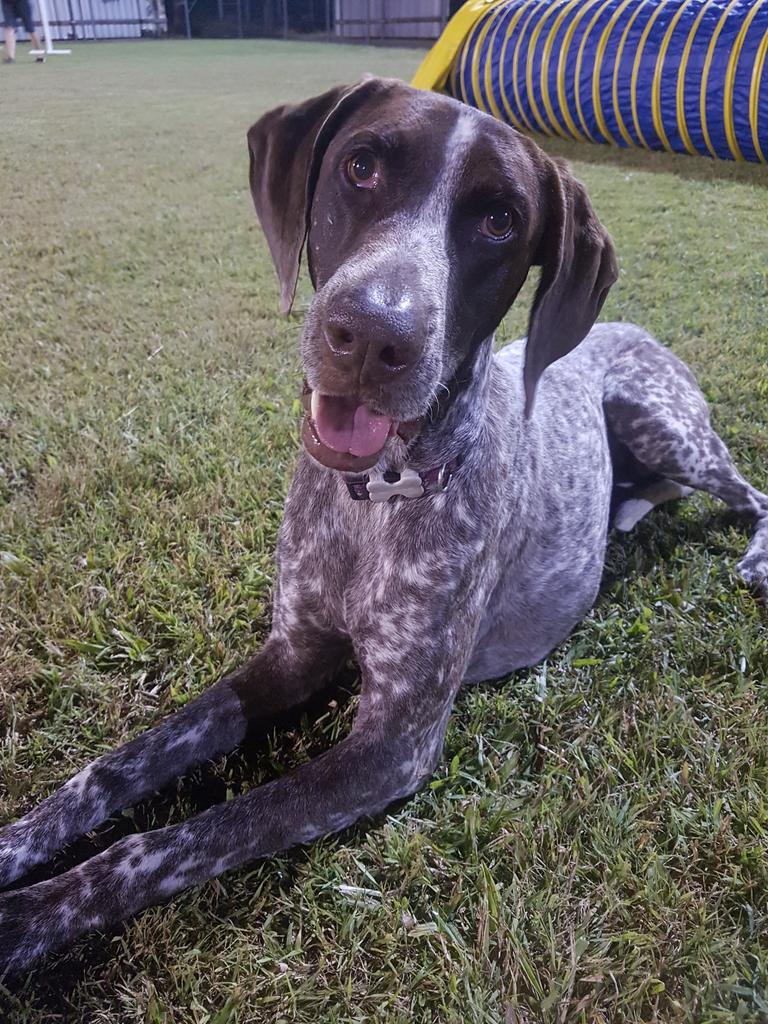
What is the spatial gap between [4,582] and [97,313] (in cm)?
217

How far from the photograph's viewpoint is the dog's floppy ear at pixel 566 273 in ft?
5.62

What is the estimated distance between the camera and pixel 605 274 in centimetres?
184

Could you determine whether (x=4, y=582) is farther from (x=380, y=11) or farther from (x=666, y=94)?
(x=666, y=94)

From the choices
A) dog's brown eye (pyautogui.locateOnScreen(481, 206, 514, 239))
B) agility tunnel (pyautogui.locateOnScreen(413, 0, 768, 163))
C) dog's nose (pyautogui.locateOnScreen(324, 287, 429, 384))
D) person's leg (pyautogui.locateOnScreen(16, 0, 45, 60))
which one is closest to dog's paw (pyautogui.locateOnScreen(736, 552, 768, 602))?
dog's brown eye (pyautogui.locateOnScreen(481, 206, 514, 239))

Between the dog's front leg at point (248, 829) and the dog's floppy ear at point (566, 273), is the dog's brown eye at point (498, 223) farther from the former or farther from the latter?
the dog's front leg at point (248, 829)

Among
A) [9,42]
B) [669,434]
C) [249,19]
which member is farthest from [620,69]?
[669,434]

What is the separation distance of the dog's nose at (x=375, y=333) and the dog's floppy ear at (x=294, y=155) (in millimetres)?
484

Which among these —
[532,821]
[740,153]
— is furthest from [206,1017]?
[740,153]

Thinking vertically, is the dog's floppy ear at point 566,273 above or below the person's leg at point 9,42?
below

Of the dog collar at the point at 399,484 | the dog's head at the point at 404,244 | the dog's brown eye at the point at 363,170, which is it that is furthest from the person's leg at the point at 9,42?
the dog collar at the point at 399,484

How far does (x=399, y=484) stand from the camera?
5.69 ft

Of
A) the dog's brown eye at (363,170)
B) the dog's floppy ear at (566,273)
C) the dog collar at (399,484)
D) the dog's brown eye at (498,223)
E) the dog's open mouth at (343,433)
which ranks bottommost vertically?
the dog collar at (399,484)

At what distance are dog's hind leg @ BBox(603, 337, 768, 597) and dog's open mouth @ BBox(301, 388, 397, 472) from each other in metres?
1.49

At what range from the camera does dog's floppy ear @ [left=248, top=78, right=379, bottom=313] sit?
1.72 m
